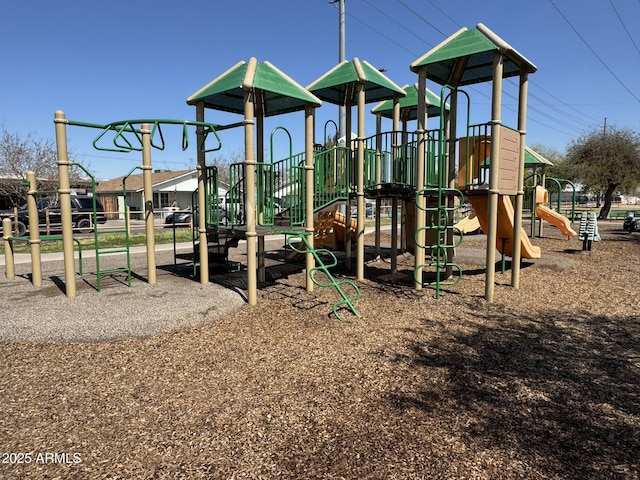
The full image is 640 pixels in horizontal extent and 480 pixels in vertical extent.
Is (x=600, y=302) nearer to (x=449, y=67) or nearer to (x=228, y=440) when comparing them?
(x=449, y=67)

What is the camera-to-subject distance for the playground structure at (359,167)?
667 centimetres

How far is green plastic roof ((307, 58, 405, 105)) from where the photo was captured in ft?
26.9

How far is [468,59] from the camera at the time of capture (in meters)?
7.99

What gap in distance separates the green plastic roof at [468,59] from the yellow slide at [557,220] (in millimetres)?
8276

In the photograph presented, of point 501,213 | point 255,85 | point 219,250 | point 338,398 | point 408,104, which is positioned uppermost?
point 408,104

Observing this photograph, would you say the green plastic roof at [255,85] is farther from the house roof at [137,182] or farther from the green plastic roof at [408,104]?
the house roof at [137,182]

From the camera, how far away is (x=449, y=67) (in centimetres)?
810

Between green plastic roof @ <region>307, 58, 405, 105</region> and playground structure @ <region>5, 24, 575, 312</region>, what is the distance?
0.04 meters

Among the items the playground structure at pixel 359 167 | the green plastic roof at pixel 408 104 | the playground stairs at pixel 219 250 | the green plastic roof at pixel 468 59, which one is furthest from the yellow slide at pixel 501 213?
the playground stairs at pixel 219 250

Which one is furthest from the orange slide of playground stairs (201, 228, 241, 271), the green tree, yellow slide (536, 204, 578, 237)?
the green tree

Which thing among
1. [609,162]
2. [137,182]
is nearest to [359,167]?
[609,162]

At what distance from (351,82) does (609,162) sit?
30.6 metres

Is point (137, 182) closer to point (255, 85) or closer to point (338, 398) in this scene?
point (255, 85)

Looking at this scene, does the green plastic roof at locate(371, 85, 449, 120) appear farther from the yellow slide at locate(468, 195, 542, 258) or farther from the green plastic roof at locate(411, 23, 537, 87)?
the yellow slide at locate(468, 195, 542, 258)
